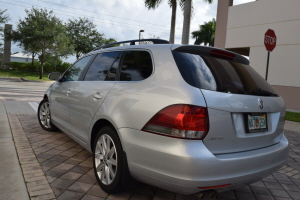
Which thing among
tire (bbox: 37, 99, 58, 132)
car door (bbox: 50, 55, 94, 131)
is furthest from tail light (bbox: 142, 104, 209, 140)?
tire (bbox: 37, 99, 58, 132)

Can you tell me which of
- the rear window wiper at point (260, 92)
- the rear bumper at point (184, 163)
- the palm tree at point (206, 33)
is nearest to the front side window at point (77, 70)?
the rear bumper at point (184, 163)

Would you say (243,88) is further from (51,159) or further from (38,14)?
(38,14)

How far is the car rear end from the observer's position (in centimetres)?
210

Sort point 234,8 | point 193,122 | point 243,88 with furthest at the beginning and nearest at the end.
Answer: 1. point 234,8
2. point 243,88
3. point 193,122

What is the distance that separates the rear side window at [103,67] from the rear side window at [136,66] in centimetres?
17

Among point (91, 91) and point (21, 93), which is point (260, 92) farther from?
point (21, 93)

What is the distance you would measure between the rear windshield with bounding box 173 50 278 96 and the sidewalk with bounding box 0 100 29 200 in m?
2.00

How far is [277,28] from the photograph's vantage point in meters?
12.9

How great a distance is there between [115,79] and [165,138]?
112 centimetres

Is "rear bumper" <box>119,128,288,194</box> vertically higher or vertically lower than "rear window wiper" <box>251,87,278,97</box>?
lower

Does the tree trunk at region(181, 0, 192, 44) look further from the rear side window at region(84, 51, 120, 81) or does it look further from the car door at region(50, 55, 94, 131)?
the rear side window at region(84, 51, 120, 81)

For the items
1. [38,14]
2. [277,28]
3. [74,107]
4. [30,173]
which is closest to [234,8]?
[277,28]

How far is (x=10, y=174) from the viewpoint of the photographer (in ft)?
10.1

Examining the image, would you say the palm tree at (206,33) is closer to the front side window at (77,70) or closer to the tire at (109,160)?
the front side window at (77,70)
